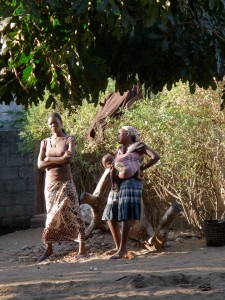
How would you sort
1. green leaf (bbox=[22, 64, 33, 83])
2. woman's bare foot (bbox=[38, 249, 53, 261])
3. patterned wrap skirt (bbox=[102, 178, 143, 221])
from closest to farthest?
green leaf (bbox=[22, 64, 33, 83]) < patterned wrap skirt (bbox=[102, 178, 143, 221]) < woman's bare foot (bbox=[38, 249, 53, 261])

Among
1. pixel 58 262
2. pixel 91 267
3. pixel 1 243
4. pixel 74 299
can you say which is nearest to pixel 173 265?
pixel 91 267

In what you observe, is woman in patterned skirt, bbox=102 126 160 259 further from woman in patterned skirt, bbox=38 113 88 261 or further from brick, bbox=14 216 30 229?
brick, bbox=14 216 30 229

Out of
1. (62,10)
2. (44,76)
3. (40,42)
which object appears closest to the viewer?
(62,10)

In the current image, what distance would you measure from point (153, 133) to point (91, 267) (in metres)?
2.69

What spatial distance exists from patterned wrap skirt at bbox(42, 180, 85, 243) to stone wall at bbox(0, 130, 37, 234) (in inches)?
178

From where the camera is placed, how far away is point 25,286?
250 inches

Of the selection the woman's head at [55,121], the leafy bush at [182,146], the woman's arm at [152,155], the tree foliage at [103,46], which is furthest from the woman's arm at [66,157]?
the tree foliage at [103,46]

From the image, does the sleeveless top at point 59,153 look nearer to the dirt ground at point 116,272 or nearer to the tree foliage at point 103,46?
the dirt ground at point 116,272

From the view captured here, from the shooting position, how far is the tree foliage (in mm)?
4229

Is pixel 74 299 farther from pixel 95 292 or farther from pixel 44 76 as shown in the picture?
pixel 44 76

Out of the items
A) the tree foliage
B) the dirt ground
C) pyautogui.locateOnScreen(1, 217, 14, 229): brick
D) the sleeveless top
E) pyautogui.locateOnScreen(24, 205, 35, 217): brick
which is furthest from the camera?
pyautogui.locateOnScreen(24, 205, 35, 217): brick

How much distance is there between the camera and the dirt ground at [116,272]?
5953 mm

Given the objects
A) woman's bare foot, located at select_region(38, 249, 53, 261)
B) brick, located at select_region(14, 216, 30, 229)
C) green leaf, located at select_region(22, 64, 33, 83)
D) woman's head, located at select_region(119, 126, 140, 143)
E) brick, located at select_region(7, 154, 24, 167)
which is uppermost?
brick, located at select_region(7, 154, 24, 167)

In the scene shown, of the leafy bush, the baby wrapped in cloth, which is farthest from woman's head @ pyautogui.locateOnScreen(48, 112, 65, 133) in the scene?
the leafy bush
